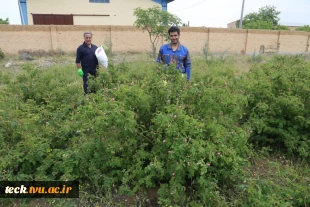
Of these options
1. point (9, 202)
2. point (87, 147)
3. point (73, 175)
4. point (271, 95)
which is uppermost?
point (271, 95)

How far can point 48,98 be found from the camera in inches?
143

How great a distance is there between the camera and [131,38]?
52.4ft

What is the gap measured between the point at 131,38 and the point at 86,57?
1209 centimetres

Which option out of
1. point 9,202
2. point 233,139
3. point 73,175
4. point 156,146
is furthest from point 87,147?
point 233,139

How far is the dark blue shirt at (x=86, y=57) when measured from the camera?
4389 mm

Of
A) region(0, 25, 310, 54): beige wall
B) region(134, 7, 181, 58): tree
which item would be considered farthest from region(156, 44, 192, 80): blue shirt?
region(0, 25, 310, 54): beige wall

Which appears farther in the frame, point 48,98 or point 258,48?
point 258,48

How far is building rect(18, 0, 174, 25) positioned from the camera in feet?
57.9

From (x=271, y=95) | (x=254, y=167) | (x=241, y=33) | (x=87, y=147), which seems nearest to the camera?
(x=87, y=147)

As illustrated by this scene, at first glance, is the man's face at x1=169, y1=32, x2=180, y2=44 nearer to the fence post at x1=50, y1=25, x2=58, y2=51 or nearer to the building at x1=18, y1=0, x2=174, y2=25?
the fence post at x1=50, y1=25, x2=58, y2=51

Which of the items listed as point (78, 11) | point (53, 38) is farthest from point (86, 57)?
point (78, 11)

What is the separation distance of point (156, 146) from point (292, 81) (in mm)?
2245

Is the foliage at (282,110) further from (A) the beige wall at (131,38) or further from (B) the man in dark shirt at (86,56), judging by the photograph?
(A) the beige wall at (131,38)

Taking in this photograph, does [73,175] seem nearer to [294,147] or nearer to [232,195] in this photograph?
[232,195]
